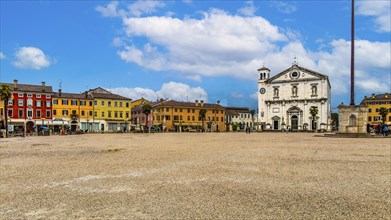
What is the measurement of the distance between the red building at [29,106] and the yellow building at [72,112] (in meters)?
1.76

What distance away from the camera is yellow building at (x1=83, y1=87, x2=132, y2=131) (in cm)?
8725

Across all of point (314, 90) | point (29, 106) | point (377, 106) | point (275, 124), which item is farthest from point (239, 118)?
point (29, 106)

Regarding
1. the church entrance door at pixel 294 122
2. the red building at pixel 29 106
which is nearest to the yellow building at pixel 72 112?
the red building at pixel 29 106

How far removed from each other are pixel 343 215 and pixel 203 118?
320ft

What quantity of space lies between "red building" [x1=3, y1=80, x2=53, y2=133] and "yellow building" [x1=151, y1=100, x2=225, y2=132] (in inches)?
1173

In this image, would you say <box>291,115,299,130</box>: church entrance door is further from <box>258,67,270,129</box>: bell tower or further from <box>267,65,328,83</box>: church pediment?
<box>267,65,328,83</box>: church pediment

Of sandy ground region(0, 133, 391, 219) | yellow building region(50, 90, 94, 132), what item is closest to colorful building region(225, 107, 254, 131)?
yellow building region(50, 90, 94, 132)

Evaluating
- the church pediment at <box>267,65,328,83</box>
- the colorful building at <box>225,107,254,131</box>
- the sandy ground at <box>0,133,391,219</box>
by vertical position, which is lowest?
the sandy ground at <box>0,133,391,219</box>

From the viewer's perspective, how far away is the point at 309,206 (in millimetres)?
7668

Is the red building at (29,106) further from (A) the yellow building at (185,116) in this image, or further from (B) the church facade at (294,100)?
(B) the church facade at (294,100)

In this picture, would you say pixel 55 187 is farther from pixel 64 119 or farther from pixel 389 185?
pixel 64 119

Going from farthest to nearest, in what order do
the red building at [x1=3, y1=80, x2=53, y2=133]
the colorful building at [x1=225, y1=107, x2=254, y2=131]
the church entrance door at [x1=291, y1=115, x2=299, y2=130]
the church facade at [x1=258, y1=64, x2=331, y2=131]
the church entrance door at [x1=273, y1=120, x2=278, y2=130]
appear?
the colorful building at [x1=225, y1=107, x2=254, y2=131] → the church entrance door at [x1=273, y1=120, x2=278, y2=130] → the church entrance door at [x1=291, y1=115, x2=299, y2=130] → the church facade at [x1=258, y1=64, x2=331, y2=131] → the red building at [x1=3, y1=80, x2=53, y2=133]

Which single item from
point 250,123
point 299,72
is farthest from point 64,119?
point 250,123

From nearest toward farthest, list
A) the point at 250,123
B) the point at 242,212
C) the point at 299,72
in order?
the point at 242,212, the point at 299,72, the point at 250,123
